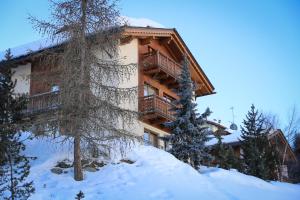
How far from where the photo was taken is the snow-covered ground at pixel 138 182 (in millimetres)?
14227

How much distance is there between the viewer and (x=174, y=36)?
30.8 meters

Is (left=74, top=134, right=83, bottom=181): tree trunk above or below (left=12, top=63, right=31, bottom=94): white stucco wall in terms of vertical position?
below

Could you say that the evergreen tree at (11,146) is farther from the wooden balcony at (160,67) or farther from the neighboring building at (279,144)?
the neighboring building at (279,144)

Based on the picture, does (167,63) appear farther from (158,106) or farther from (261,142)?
(261,142)

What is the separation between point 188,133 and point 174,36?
10220mm

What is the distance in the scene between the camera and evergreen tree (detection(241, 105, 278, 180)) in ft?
88.0

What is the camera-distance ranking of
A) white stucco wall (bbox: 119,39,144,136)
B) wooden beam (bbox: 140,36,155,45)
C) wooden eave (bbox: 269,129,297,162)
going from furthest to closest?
wooden eave (bbox: 269,129,297,162) → wooden beam (bbox: 140,36,155,45) → white stucco wall (bbox: 119,39,144,136)

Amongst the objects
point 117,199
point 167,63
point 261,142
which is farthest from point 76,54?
point 261,142

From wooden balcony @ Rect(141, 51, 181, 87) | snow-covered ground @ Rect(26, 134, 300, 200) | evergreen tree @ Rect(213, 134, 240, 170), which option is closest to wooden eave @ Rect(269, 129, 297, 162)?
evergreen tree @ Rect(213, 134, 240, 170)

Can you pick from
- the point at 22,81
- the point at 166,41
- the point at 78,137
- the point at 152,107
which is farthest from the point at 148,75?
the point at 78,137

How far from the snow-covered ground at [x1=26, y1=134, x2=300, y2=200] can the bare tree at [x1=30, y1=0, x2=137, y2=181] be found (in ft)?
3.20

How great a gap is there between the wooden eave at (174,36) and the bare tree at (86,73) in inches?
226

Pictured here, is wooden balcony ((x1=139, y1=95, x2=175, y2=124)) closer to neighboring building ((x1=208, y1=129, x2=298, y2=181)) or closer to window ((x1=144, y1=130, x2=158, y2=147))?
window ((x1=144, y1=130, x2=158, y2=147))

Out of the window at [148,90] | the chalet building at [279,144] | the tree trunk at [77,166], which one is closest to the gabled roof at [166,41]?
the window at [148,90]
